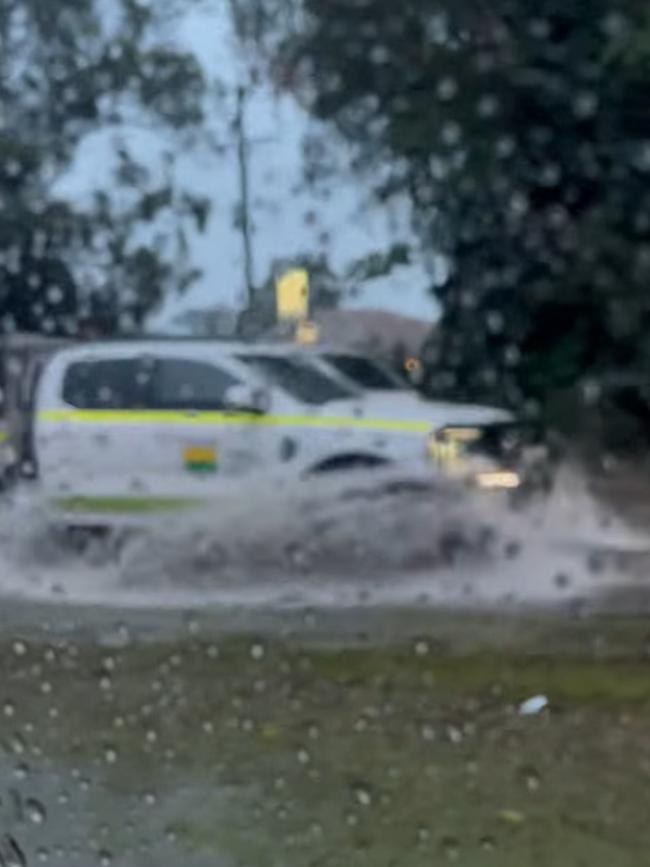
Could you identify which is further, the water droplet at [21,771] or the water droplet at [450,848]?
the water droplet at [21,771]

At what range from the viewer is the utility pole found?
37.1 ft

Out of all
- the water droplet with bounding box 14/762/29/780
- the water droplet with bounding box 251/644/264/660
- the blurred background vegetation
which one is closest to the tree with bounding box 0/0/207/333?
the blurred background vegetation

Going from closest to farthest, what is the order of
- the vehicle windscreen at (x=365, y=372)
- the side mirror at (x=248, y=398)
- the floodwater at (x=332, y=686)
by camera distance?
the floodwater at (x=332, y=686) → the vehicle windscreen at (x=365, y=372) → the side mirror at (x=248, y=398)

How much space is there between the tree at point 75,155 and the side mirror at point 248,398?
0.56 meters

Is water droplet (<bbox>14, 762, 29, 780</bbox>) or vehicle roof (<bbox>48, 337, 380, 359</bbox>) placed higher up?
water droplet (<bbox>14, 762, 29, 780</bbox>)

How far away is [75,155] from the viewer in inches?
487

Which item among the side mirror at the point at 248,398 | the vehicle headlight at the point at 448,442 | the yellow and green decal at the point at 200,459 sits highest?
the side mirror at the point at 248,398

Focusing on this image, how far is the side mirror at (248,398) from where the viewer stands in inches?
463

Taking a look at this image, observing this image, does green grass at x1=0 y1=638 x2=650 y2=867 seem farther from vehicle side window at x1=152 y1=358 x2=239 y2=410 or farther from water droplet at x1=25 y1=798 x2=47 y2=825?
vehicle side window at x1=152 y1=358 x2=239 y2=410

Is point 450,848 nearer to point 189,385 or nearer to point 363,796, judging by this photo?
point 363,796

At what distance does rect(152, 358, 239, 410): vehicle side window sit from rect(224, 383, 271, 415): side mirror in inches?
1.5

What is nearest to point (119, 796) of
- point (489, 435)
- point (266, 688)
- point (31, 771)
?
point (31, 771)

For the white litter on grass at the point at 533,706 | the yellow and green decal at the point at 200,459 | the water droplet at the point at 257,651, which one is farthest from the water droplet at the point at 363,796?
the yellow and green decal at the point at 200,459

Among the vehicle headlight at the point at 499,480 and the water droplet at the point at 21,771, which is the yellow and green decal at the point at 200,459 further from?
the water droplet at the point at 21,771
